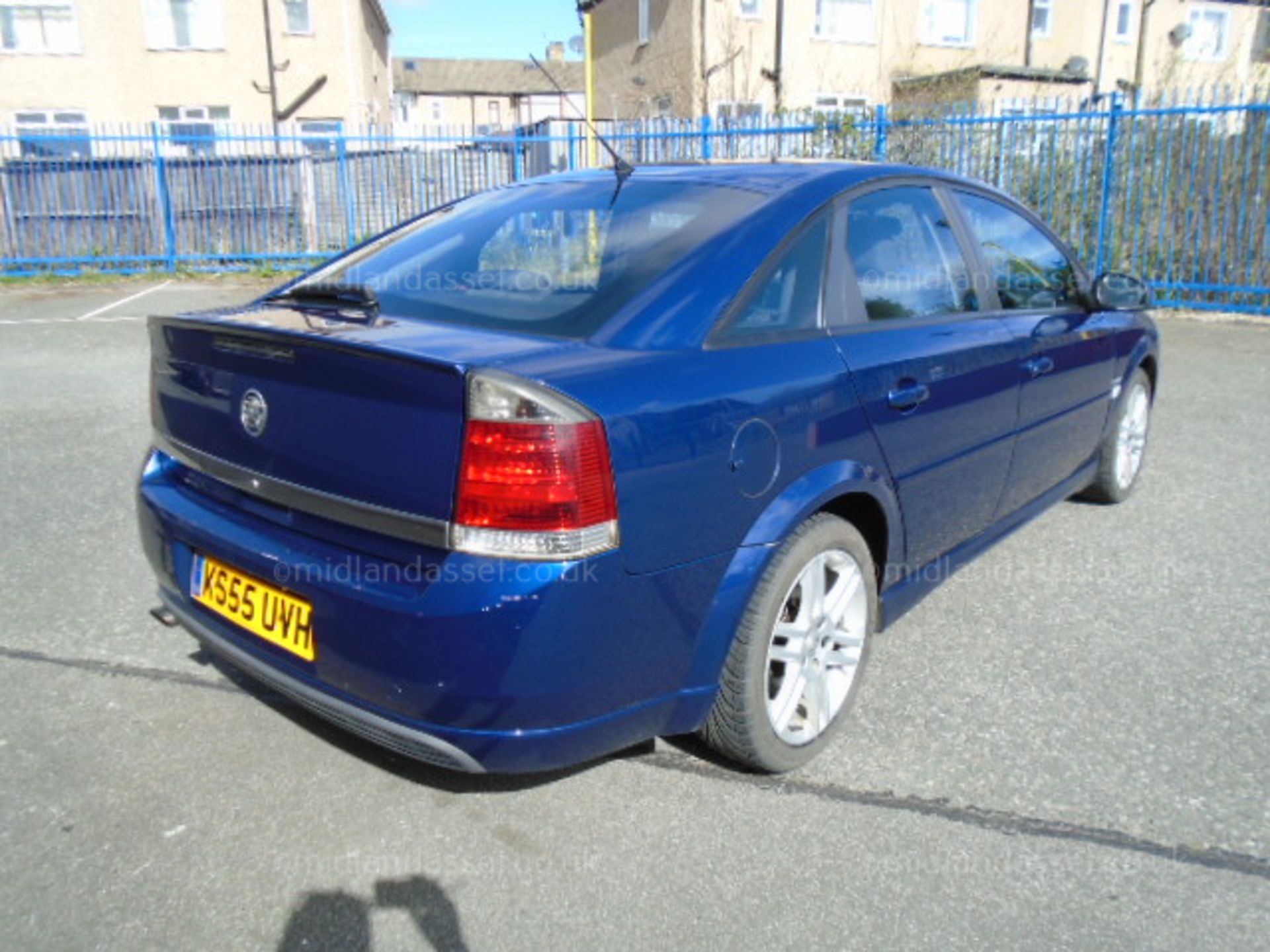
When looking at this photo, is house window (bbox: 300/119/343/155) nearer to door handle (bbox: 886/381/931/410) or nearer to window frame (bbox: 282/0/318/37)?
window frame (bbox: 282/0/318/37)

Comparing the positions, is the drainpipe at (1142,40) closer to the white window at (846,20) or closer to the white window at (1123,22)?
the white window at (1123,22)

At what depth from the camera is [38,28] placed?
23.8m

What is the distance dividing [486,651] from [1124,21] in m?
33.9

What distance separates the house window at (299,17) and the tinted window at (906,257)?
83.5 ft

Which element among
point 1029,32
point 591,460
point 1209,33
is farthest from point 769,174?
point 1209,33

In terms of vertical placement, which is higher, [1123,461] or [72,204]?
[72,204]

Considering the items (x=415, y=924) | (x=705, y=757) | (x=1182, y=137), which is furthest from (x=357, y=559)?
(x=1182, y=137)

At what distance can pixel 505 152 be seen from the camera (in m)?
16.3

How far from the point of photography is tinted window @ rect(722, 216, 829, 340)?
2602 millimetres

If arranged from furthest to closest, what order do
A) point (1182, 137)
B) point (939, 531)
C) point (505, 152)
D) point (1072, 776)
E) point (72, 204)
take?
point (505, 152) → point (72, 204) → point (1182, 137) → point (939, 531) → point (1072, 776)

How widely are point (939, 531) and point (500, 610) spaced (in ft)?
5.94

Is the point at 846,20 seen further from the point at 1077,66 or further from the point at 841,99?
the point at 1077,66

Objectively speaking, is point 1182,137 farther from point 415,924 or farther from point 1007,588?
point 415,924

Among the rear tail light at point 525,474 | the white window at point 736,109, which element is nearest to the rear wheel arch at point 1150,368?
the rear tail light at point 525,474
